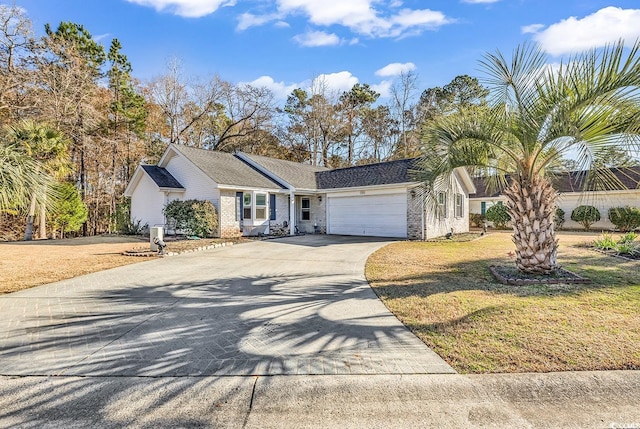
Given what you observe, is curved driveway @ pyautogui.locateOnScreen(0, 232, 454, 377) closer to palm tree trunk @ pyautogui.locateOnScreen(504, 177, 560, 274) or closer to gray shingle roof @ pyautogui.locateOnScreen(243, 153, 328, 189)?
palm tree trunk @ pyautogui.locateOnScreen(504, 177, 560, 274)

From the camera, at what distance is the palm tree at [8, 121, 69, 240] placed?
23.4ft

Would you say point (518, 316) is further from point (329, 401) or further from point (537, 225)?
point (329, 401)

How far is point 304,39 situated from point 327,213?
9.50 m

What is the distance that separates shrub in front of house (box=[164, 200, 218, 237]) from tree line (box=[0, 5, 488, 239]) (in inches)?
195

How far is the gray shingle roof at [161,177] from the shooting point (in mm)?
17234

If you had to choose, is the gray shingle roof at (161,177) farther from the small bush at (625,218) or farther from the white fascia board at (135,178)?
the small bush at (625,218)

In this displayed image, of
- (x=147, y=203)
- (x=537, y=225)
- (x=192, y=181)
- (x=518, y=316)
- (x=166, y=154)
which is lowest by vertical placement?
(x=518, y=316)

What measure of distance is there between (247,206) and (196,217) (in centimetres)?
299

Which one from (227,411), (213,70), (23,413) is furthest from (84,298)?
(213,70)

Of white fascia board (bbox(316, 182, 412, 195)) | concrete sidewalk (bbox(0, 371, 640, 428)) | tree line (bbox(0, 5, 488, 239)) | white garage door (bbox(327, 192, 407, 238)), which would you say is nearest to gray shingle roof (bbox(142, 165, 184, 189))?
tree line (bbox(0, 5, 488, 239))

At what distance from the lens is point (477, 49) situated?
22.2 feet

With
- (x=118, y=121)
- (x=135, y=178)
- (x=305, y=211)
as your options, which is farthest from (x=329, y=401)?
(x=118, y=121)

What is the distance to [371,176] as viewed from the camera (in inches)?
714

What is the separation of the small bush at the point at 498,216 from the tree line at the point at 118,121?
26.6ft
